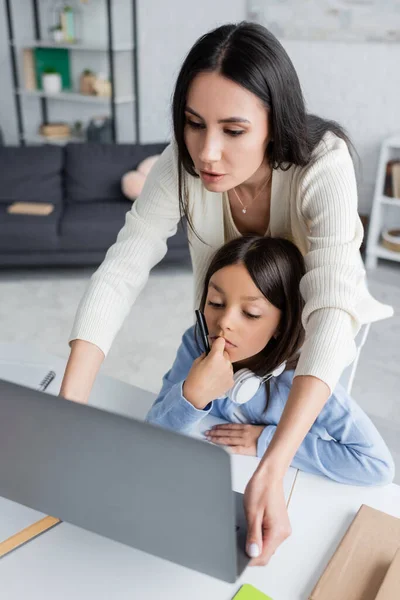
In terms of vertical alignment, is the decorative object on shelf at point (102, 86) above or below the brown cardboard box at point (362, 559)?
below

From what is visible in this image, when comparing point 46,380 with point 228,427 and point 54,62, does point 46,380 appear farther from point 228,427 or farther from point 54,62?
point 54,62

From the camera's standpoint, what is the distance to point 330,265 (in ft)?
3.52

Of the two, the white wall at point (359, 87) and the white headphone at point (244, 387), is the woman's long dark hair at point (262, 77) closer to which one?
the white headphone at point (244, 387)

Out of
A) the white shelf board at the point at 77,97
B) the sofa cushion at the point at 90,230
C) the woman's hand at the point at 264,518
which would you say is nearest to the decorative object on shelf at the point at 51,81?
the white shelf board at the point at 77,97

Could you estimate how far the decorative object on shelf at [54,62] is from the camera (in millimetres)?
4895

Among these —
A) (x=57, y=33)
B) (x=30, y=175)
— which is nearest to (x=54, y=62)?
(x=57, y=33)

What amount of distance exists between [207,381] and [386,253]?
2925 millimetres

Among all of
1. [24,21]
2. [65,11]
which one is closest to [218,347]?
[65,11]

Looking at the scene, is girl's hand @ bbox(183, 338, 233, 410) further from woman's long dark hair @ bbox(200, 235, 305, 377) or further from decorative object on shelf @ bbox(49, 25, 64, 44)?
decorative object on shelf @ bbox(49, 25, 64, 44)

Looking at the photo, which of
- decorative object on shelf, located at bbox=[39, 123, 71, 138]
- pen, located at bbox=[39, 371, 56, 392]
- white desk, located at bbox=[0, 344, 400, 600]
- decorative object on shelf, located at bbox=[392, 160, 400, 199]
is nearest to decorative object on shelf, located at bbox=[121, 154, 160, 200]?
decorative object on shelf, located at bbox=[392, 160, 400, 199]

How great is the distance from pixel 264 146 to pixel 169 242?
2.43 meters

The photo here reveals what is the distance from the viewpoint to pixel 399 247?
3.69 metres

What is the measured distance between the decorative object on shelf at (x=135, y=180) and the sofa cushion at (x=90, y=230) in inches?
6.0

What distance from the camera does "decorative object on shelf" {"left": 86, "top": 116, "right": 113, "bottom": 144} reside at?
4.68 meters
